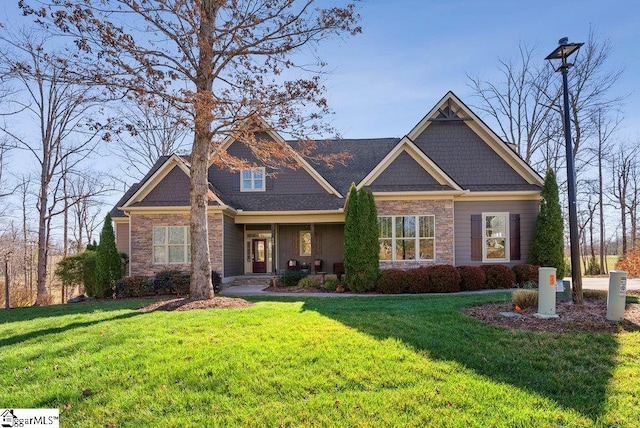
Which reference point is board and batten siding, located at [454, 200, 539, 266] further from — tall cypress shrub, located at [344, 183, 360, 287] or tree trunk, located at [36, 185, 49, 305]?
tree trunk, located at [36, 185, 49, 305]

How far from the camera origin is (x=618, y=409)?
12.5 feet

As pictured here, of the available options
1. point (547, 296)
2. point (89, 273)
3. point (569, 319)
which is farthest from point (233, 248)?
point (569, 319)

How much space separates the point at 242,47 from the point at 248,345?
308 inches

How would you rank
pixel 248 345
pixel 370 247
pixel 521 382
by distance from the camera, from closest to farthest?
pixel 521 382
pixel 248 345
pixel 370 247

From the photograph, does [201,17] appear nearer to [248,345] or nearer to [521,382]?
[248,345]

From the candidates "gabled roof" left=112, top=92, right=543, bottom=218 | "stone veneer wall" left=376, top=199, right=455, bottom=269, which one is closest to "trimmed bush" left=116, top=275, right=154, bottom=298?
"gabled roof" left=112, top=92, right=543, bottom=218

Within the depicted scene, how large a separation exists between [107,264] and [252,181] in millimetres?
7092

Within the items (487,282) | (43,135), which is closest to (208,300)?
(487,282)

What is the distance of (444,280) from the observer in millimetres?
13391

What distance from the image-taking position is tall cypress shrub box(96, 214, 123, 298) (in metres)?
14.9

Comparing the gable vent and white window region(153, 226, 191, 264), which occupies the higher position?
the gable vent

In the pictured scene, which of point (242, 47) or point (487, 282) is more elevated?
point (242, 47)

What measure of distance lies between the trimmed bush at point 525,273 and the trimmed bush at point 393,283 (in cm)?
433

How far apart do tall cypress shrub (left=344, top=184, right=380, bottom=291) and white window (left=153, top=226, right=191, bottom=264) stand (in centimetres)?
687
